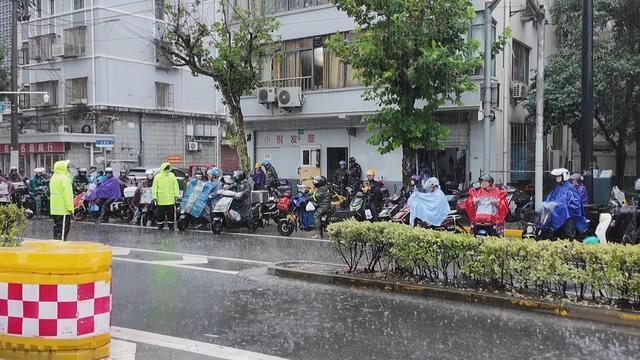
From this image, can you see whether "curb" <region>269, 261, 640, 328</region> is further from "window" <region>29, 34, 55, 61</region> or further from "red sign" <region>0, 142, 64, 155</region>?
"window" <region>29, 34, 55, 61</region>

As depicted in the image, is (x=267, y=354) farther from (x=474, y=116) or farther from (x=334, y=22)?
(x=334, y=22)

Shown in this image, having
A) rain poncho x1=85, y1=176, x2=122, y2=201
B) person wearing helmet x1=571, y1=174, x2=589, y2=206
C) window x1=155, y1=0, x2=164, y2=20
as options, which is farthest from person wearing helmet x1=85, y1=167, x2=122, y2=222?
window x1=155, y1=0, x2=164, y2=20

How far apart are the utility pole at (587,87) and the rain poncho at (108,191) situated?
13417mm

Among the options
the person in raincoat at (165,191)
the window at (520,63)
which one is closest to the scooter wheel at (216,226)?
the person in raincoat at (165,191)

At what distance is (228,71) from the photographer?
20.4m

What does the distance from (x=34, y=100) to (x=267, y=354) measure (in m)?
34.8

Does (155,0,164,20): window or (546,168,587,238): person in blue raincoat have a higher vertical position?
(155,0,164,20): window

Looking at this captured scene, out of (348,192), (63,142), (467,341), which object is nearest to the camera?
(467,341)

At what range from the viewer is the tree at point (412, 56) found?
46.9 ft

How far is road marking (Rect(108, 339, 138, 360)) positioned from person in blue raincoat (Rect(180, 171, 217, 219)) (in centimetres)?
995

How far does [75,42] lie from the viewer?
33.5 metres

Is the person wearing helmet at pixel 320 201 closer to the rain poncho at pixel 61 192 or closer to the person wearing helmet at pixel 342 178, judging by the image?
the person wearing helmet at pixel 342 178

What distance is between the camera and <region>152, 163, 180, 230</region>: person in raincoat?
1583 centimetres

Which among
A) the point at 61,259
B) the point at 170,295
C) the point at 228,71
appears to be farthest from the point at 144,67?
the point at 61,259
